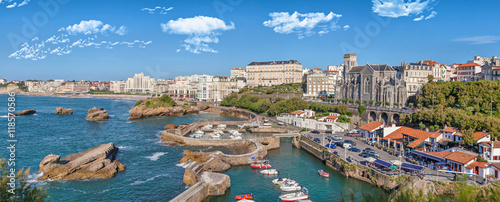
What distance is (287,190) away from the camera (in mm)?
25016

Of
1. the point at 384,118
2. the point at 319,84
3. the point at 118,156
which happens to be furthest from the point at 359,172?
the point at 319,84

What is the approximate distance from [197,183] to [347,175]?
548 inches

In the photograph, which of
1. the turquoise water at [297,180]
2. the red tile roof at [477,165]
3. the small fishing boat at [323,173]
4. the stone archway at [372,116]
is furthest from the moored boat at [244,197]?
the stone archway at [372,116]

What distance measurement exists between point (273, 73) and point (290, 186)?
361ft

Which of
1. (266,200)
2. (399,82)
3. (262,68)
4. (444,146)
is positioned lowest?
(266,200)

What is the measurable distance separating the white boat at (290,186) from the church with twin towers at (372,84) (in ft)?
139

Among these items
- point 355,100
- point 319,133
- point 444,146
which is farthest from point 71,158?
point 355,100

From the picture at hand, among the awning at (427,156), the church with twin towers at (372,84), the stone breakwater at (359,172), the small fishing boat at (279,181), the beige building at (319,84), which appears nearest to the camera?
the stone breakwater at (359,172)

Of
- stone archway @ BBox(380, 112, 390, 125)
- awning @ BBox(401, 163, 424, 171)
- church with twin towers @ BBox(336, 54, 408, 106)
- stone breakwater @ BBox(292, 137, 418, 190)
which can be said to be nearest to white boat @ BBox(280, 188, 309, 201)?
stone breakwater @ BBox(292, 137, 418, 190)

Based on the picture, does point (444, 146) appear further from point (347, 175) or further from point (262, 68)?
point (262, 68)

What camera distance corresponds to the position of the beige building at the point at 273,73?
425 feet

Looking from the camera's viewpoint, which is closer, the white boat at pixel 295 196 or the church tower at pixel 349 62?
the white boat at pixel 295 196

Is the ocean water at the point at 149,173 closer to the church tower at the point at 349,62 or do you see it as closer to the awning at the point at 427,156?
the awning at the point at 427,156

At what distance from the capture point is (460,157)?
85.1 feet
